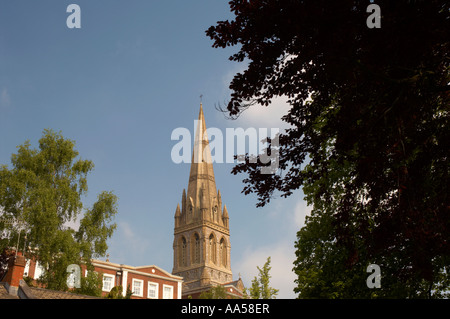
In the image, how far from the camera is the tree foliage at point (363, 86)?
7.03 meters

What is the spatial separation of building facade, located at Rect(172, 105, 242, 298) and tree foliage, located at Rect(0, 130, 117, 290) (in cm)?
7364

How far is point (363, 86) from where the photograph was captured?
316 inches

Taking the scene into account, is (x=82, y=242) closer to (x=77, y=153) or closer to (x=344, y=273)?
(x=77, y=153)

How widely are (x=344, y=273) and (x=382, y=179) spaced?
37.9 feet

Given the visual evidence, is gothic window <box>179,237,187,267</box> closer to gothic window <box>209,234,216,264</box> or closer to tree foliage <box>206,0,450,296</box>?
gothic window <box>209,234,216,264</box>

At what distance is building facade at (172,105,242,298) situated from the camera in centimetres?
11050

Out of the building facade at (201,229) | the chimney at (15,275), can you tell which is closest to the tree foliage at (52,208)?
the chimney at (15,275)

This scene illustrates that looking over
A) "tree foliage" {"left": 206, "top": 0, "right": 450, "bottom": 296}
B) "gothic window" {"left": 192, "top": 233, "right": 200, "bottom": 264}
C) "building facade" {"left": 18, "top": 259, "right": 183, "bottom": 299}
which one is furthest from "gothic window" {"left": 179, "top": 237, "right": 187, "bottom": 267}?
"tree foliage" {"left": 206, "top": 0, "right": 450, "bottom": 296}

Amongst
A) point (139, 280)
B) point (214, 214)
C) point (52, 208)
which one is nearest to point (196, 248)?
point (214, 214)

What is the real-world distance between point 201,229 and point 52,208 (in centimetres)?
8316

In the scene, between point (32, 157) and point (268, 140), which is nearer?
point (268, 140)

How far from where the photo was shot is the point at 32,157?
36.4 metres
